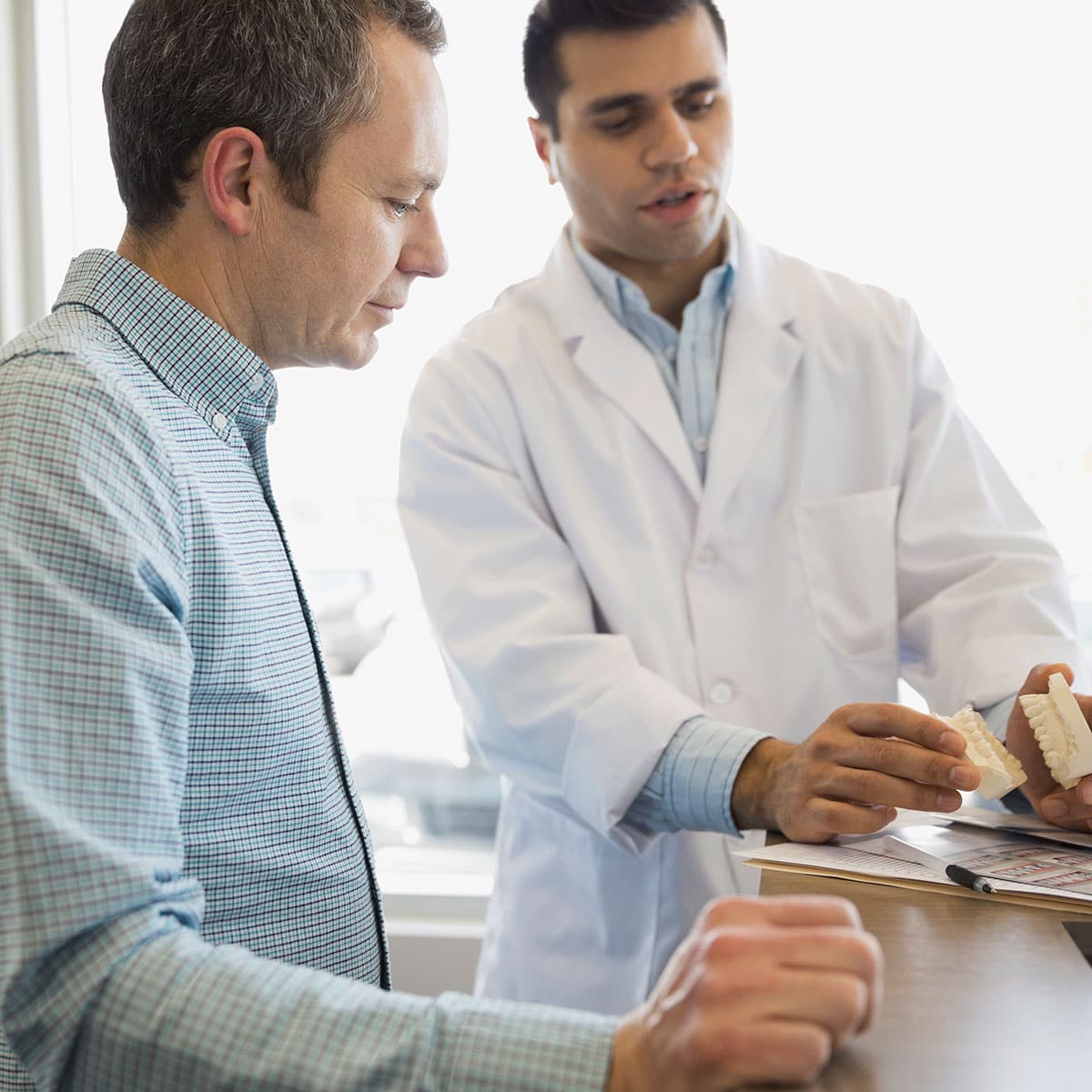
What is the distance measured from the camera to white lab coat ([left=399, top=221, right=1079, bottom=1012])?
5.01 ft

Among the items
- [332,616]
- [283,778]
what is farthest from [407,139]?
[332,616]

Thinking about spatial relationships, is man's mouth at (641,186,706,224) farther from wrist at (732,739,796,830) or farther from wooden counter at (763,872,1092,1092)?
wooden counter at (763,872,1092,1092)

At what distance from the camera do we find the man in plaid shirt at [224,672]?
662 millimetres

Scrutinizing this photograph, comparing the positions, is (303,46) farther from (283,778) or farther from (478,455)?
(478,455)

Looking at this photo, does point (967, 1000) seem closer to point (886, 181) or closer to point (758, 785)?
point (758, 785)

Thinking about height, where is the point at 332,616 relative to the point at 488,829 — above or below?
above

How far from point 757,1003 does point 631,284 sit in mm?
1264

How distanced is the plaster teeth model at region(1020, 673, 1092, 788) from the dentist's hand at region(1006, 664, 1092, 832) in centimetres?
2

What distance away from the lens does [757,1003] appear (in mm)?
614

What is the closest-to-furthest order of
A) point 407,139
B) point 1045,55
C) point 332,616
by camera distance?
1. point 407,139
2. point 1045,55
3. point 332,616

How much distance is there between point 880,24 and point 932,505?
3.30 ft

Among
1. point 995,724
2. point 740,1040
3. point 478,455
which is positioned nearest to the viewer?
point 740,1040

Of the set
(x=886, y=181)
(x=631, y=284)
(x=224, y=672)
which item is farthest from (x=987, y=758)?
→ (x=886, y=181)

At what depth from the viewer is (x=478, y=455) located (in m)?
1.62
